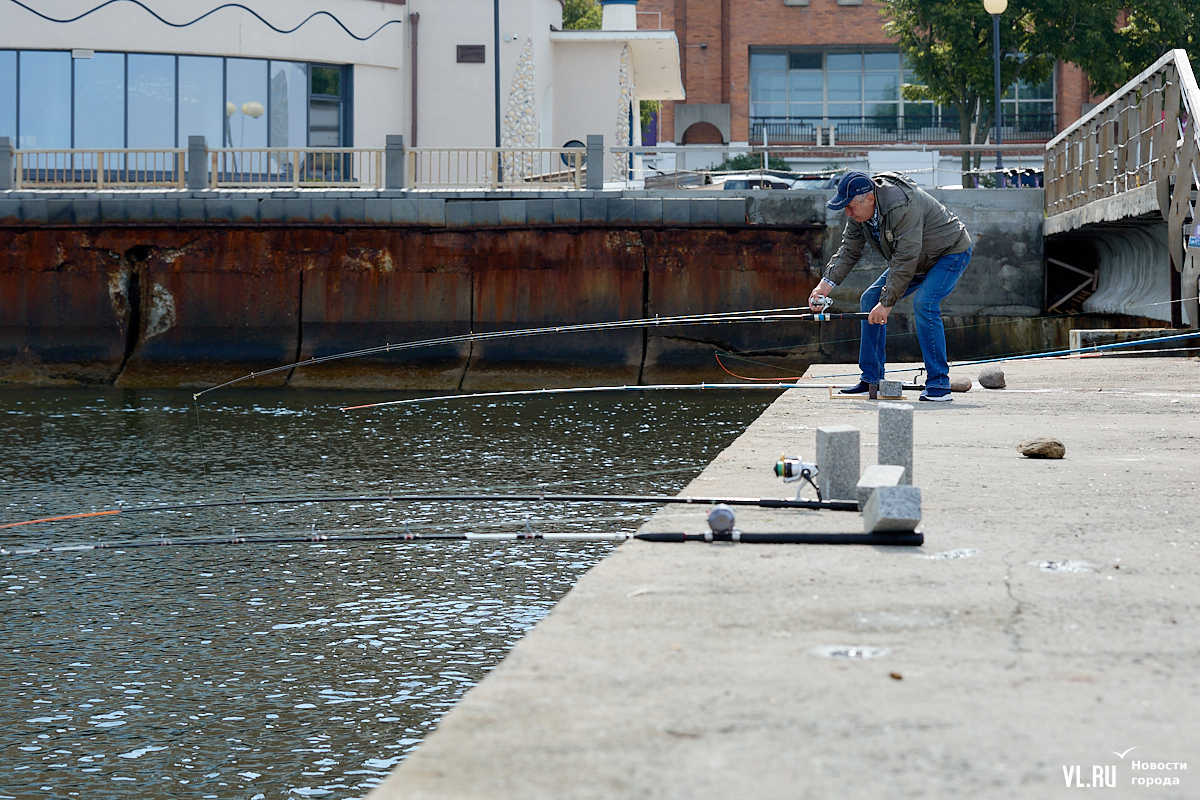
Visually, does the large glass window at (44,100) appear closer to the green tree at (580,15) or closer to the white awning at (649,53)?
the white awning at (649,53)

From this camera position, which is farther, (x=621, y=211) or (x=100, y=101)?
(x=100, y=101)

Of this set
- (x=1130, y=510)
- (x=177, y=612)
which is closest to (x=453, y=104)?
(x=177, y=612)

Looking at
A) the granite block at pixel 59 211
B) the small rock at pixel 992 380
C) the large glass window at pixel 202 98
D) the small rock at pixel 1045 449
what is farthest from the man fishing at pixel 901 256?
the large glass window at pixel 202 98

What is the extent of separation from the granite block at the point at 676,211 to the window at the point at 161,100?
12.0 m

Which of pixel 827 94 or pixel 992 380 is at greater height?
pixel 827 94

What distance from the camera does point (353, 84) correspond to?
97.1 feet

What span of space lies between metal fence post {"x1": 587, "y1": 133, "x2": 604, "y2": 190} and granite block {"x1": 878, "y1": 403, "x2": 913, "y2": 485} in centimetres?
1601

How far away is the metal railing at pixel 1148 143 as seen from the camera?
11891 millimetres

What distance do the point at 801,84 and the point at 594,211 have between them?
36206 mm

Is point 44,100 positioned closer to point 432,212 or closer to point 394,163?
point 394,163

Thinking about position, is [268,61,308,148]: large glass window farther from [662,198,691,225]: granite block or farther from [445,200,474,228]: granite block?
[662,198,691,225]: granite block

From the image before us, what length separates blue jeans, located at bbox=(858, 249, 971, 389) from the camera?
28.8ft

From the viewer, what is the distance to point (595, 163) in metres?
20.9

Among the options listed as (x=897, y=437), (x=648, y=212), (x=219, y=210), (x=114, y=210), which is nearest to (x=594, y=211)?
(x=648, y=212)
